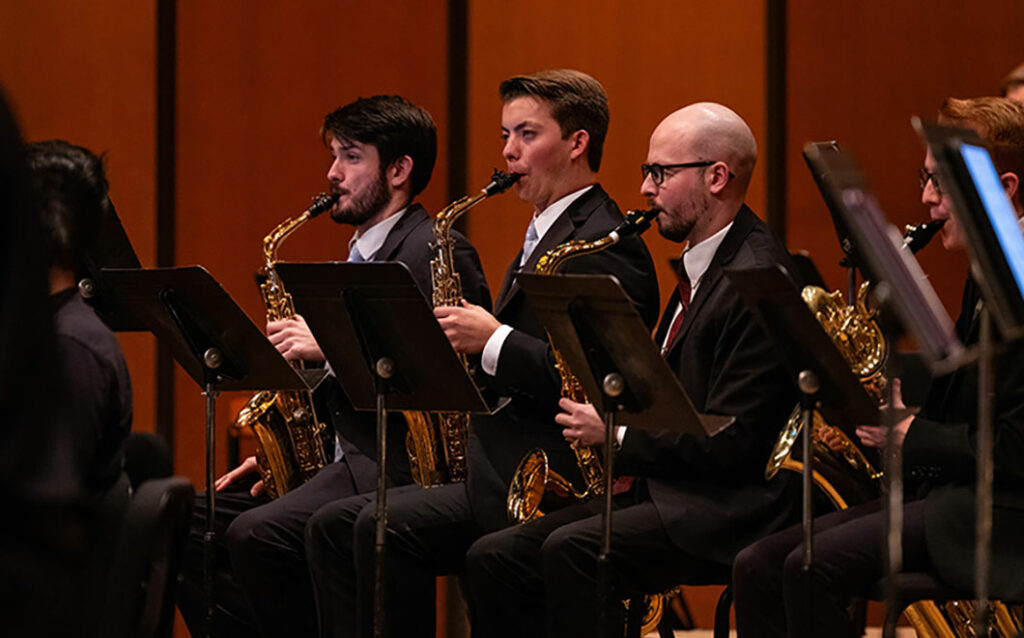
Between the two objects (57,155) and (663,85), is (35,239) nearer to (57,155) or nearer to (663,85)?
(57,155)

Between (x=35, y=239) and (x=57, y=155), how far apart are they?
1.41 m

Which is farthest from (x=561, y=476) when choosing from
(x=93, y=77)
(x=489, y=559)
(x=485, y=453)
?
(x=93, y=77)

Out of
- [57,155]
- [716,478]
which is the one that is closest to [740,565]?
[716,478]

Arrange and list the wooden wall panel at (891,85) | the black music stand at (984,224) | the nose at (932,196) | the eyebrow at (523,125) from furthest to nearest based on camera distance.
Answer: the wooden wall panel at (891,85), the eyebrow at (523,125), the nose at (932,196), the black music stand at (984,224)

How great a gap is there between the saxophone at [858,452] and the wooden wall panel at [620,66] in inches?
70.1

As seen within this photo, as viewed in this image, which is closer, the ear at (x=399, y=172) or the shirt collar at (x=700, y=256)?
the shirt collar at (x=700, y=256)

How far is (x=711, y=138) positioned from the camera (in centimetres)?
360

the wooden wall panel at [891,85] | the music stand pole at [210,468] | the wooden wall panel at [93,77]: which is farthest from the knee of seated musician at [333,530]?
the wooden wall panel at [891,85]

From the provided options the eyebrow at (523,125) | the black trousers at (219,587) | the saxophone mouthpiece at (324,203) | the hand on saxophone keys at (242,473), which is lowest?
the black trousers at (219,587)

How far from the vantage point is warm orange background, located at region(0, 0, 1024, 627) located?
536 centimetres

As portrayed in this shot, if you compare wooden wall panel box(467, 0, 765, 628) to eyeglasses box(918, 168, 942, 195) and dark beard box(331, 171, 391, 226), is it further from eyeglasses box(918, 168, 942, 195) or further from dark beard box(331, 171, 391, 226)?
eyeglasses box(918, 168, 942, 195)

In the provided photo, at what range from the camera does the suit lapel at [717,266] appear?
10.9 ft

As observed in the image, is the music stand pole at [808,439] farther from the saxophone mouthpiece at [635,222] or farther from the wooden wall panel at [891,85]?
the wooden wall panel at [891,85]

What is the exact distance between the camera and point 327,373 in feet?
13.7
